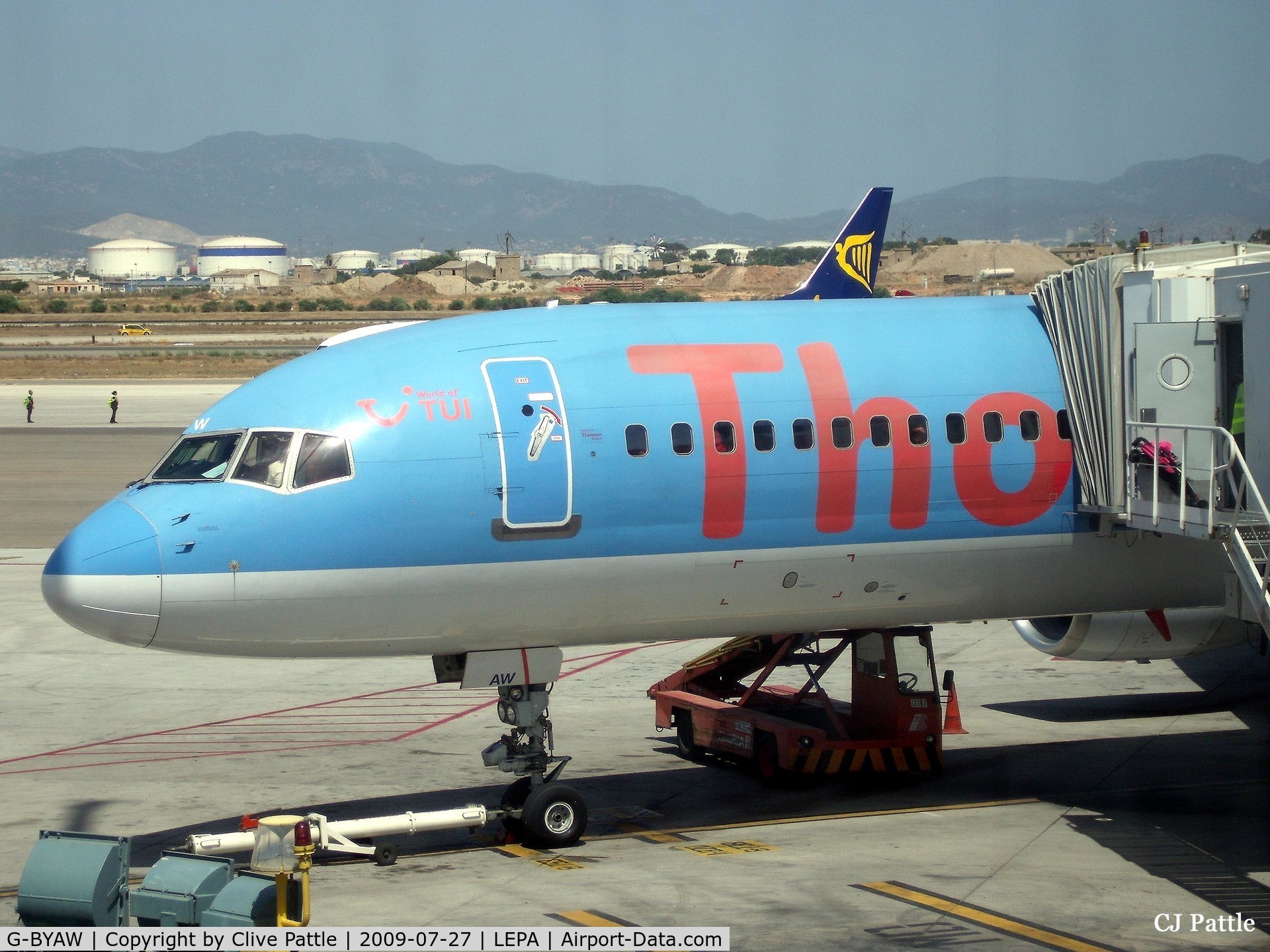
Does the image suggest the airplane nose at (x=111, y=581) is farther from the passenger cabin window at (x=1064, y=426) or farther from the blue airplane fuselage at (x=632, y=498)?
the passenger cabin window at (x=1064, y=426)

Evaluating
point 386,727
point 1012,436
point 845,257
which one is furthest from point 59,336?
point 1012,436

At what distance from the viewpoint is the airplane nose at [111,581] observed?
1417 cm

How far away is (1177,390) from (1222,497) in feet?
4.41

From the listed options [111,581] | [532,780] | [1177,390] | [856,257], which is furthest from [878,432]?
[856,257]

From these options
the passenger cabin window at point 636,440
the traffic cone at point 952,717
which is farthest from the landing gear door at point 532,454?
the traffic cone at point 952,717

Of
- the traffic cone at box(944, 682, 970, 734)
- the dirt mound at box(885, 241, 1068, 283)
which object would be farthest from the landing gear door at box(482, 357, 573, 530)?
the dirt mound at box(885, 241, 1068, 283)

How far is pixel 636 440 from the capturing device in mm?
15586

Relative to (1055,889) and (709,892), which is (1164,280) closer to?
(1055,889)

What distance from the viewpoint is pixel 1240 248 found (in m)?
17.3

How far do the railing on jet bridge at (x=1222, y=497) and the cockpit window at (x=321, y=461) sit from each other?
890 cm

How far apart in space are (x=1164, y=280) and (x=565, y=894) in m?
9.67

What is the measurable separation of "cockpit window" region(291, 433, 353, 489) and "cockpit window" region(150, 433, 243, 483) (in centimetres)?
80

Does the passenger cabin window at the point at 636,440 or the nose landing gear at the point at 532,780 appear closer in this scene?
the passenger cabin window at the point at 636,440

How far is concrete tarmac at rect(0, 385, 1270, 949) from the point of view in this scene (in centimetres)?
1391
